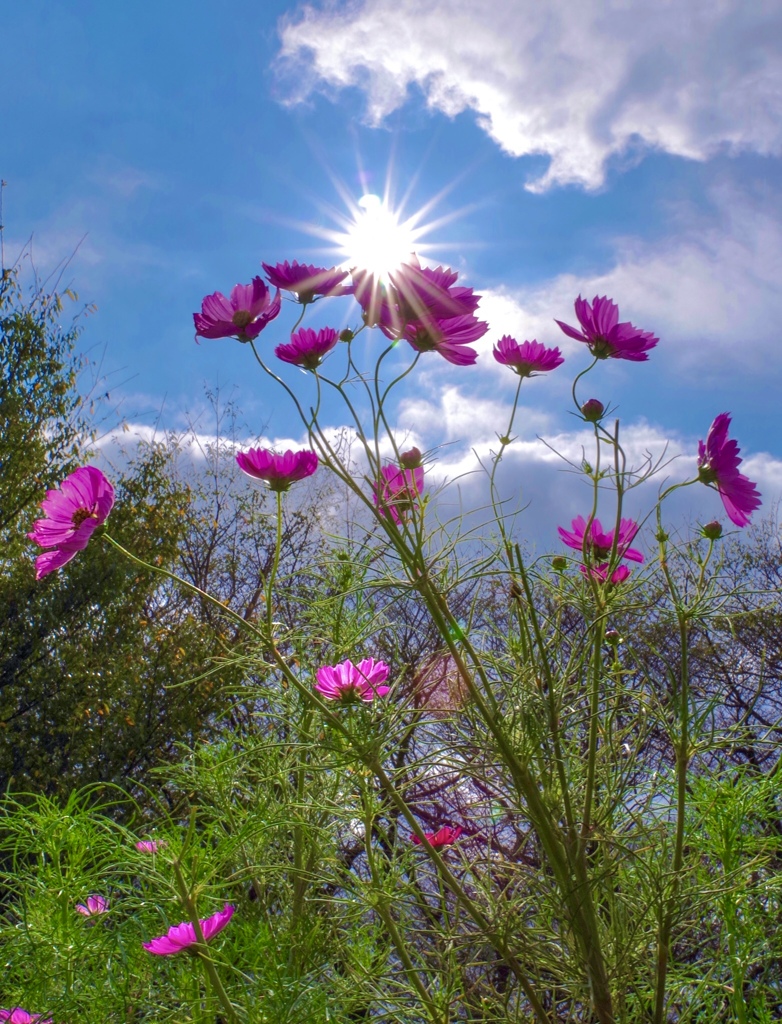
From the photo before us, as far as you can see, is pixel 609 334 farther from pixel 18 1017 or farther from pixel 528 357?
pixel 18 1017

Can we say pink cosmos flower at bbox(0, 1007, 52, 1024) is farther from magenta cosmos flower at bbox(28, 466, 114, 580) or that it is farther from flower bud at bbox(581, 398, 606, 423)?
flower bud at bbox(581, 398, 606, 423)

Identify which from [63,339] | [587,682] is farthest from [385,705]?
[63,339]

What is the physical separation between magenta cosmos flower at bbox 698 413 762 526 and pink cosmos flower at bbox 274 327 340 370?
0.42 metres

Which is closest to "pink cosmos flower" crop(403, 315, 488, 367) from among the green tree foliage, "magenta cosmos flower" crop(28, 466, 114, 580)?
"magenta cosmos flower" crop(28, 466, 114, 580)

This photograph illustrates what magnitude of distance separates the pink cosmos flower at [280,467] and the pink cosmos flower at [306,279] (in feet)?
0.55

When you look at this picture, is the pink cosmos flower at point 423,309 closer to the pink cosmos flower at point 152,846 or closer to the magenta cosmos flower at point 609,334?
the magenta cosmos flower at point 609,334

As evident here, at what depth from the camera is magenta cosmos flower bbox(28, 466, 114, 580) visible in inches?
34.2

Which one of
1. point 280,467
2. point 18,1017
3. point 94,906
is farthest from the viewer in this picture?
point 94,906

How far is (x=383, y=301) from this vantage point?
762mm

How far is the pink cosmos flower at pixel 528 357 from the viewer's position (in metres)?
0.90

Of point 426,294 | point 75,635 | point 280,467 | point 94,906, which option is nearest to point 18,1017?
point 94,906

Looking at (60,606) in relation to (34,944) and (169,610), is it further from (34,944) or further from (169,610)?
(34,944)

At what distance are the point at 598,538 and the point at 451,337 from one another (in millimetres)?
305

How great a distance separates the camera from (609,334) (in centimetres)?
86
